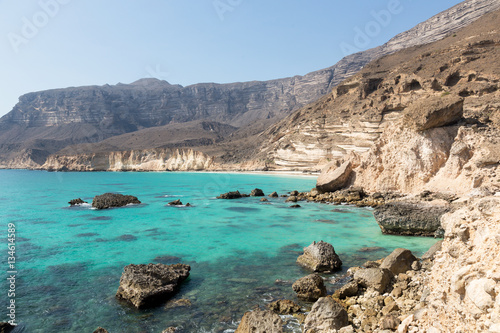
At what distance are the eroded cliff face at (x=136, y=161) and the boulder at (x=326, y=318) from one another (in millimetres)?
91960

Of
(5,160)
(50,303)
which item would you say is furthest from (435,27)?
(5,160)

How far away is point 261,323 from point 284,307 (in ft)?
5.33

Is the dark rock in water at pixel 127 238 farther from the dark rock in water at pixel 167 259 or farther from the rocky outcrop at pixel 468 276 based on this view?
the rocky outcrop at pixel 468 276

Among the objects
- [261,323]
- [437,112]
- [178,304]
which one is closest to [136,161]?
[437,112]

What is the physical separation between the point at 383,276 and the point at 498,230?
462cm

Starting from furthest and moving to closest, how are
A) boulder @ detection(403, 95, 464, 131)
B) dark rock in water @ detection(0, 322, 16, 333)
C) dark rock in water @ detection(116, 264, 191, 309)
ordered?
boulder @ detection(403, 95, 464, 131)
dark rock in water @ detection(116, 264, 191, 309)
dark rock in water @ detection(0, 322, 16, 333)

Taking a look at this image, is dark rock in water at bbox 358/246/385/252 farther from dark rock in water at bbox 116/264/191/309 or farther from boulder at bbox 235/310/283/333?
boulder at bbox 235/310/283/333

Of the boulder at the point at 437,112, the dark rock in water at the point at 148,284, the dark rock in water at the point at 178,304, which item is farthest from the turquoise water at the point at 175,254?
the boulder at the point at 437,112

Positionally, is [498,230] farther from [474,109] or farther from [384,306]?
[474,109]

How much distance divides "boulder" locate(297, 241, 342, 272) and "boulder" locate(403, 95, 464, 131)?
15276 mm

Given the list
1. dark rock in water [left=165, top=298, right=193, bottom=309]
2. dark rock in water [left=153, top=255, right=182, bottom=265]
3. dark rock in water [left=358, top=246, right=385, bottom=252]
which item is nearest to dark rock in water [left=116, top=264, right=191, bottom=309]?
dark rock in water [left=165, top=298, right=193, bottom=309]

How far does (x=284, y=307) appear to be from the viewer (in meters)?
7.45

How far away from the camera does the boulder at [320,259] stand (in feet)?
33.2

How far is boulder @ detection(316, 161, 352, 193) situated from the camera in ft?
90.9
